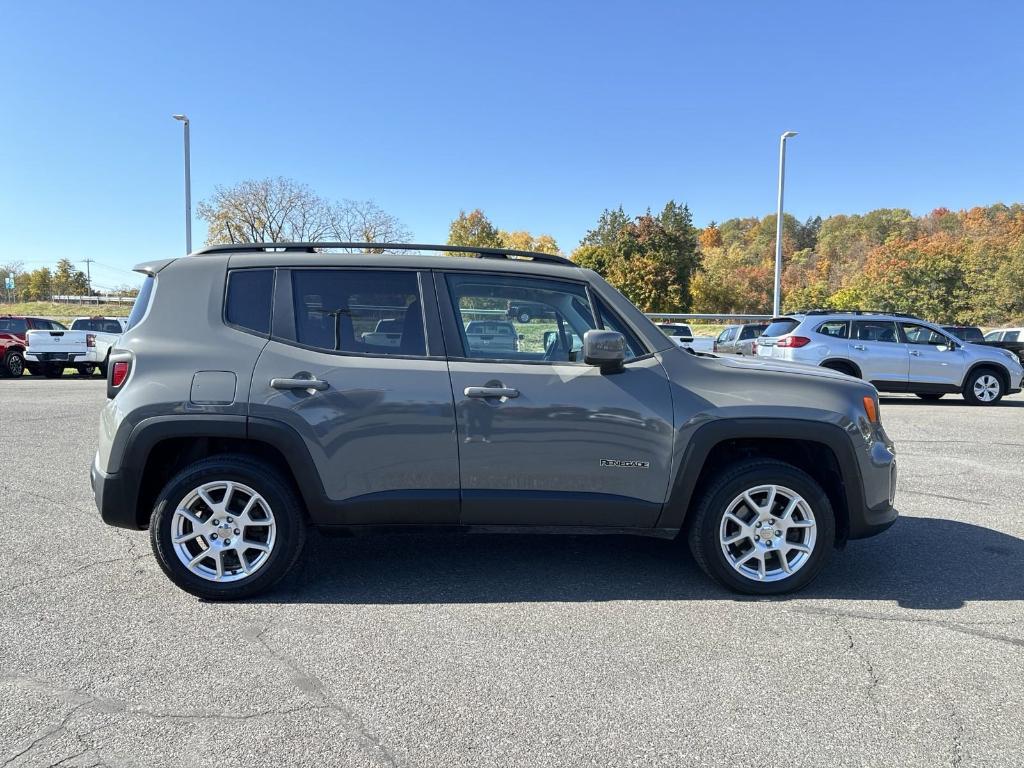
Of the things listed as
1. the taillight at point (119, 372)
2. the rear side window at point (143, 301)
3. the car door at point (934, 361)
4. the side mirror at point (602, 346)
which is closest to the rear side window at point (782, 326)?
the car door at point (934, 361)

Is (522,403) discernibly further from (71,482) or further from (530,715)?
(71,482)

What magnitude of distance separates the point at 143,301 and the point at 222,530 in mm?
1347

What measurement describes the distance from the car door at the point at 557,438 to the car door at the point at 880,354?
11.5m

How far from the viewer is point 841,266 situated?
300ft

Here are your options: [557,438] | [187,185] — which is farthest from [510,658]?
[187,185]

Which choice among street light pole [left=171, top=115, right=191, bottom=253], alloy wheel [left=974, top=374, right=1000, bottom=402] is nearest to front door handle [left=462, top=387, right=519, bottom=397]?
alloy wheel [left=974, top=374, right=1000, bottom=402]

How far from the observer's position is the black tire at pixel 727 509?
381 centimetres

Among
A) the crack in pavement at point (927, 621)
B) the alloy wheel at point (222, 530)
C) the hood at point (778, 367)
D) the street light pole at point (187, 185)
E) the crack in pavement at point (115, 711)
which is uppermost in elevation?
the street light pole at point (187, 185)

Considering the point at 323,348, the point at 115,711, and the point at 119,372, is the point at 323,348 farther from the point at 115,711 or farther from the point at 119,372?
the point at 115,711

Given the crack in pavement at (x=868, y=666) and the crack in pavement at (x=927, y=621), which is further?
the crack in pavement at (x=927, y=621)

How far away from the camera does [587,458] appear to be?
376 centimetres

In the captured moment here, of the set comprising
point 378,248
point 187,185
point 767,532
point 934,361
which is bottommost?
point 767,532

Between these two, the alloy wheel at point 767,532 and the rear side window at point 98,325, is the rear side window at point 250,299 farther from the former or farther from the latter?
the rear side window at point 98,325

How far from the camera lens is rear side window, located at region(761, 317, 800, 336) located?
46.2ft
